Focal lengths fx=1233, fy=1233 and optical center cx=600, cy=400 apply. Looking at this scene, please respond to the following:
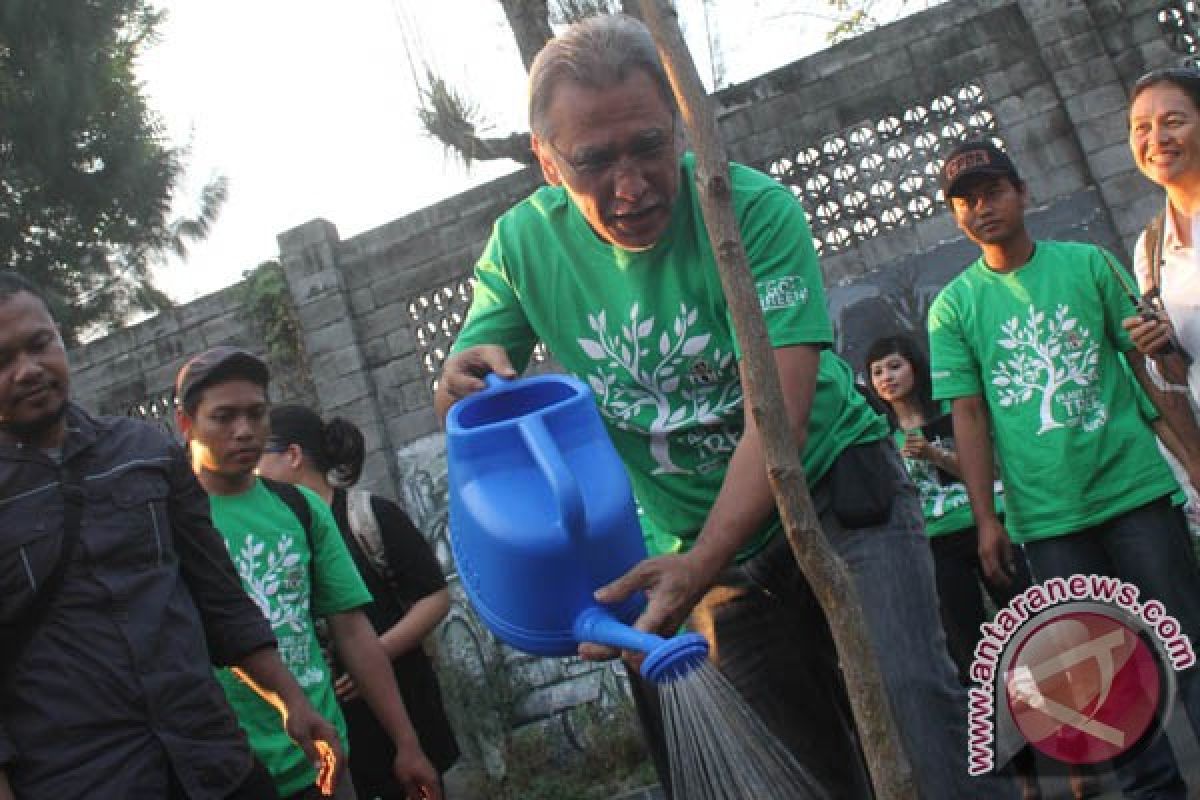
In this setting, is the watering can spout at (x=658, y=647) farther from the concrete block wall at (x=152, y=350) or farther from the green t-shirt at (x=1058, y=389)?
the concrete block wall at (x=152, y=350)

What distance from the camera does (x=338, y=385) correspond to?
25.0 feet

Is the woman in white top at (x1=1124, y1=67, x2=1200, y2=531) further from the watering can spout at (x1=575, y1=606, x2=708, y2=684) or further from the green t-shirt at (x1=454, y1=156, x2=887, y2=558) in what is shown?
the watering can spout at (x1=575, y1=606, x2=708, y2=684)

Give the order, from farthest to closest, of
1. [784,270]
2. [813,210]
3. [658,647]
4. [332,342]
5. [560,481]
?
[332,342] → [813,210] → [784,270] → [560,481] → [658,647]

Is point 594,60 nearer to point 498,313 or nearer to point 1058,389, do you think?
point 498,313

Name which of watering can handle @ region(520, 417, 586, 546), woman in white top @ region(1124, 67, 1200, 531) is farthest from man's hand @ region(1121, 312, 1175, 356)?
watering can handle @ region(520, 417, 586, 546)

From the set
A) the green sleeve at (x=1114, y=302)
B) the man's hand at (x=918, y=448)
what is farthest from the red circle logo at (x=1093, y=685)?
the man's hand at (x=918, y=448)

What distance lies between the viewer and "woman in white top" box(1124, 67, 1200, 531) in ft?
10.2

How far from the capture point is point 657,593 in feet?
6.02

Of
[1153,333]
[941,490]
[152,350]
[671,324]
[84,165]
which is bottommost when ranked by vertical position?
[941,490]

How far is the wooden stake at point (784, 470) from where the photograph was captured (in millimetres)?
1663

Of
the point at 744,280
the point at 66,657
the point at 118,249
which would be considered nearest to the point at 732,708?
the point at 744,280

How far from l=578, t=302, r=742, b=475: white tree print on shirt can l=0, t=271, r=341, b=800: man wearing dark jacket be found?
36.8 inches

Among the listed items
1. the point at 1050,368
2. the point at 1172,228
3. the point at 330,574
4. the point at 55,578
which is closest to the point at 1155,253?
the point at 1172,228

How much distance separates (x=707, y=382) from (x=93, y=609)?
122cm
